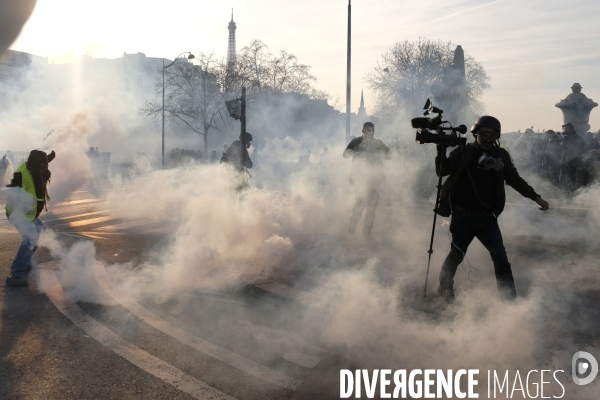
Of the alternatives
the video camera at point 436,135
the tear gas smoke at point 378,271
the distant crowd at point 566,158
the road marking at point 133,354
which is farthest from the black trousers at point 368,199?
the distant crowd at point 566,158

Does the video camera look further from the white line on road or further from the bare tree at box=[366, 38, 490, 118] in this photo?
the bare tree at box=[366, 38, 490, 118]

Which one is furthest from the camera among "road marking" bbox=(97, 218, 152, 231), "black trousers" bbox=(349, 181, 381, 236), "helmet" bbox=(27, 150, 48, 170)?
"road marking" bbox=(97, 218, 152, 231)

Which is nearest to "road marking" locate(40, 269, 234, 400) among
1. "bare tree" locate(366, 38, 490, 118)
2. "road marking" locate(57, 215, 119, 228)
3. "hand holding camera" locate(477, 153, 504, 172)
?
"hand holding camera" locate(477, 153, 504, 172)

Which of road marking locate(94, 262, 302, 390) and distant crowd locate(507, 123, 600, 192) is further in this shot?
distant crowd locate(507, 123, 600, 192)

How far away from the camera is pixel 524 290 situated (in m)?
5.18

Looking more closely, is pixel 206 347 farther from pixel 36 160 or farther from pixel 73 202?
pixel 73 202

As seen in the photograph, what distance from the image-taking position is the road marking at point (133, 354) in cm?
322

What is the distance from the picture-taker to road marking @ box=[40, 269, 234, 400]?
3225 millimetres

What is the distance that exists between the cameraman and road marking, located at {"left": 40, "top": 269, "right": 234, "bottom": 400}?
2.34 metres

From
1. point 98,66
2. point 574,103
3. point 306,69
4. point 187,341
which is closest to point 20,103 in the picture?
point 306,69

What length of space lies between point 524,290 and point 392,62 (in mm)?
47747

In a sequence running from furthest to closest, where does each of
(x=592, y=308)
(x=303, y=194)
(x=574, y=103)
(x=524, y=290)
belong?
(x=574, y=103), (x=303, y=194), (x=524, y=290), (x=592, y=308)

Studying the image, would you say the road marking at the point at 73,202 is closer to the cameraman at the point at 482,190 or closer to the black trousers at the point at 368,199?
the black trousers at the point at 368,199

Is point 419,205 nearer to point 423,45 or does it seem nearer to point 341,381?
point 341,381
